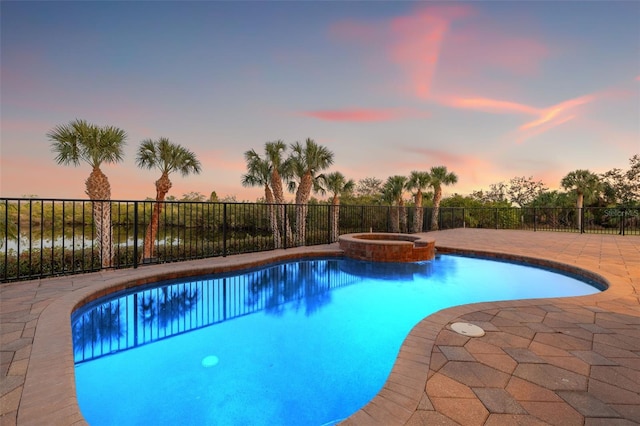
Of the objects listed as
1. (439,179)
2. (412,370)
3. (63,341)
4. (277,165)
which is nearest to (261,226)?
(277,165)

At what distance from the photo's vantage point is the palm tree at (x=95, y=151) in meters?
7.77

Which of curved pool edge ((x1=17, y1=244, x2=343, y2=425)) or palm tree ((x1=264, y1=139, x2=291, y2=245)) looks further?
palm tree ((x1=264, y1=139, x2=291, y2=245))

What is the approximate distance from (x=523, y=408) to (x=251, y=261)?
4.83 metres

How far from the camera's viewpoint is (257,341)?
283 centimetres

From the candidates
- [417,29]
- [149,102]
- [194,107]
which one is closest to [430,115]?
[417,29]

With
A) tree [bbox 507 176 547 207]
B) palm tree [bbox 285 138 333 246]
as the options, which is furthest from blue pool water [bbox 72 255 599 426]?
tree [bbox 507 176 547 207]

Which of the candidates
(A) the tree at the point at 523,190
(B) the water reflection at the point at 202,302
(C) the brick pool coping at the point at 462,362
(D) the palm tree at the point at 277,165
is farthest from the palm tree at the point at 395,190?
(A) the tree at the point at 523,190

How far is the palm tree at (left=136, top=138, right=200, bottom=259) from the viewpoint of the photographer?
969 centimetres

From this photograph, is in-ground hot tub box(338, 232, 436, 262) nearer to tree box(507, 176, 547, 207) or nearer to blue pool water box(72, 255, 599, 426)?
blue pool water box(72, 255, 599, 426)

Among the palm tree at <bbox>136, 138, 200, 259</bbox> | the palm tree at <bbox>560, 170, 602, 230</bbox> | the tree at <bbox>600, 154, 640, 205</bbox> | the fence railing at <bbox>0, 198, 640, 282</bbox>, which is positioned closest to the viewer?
the fence railing at <bbox>0, 198, 640, 282</bbox>

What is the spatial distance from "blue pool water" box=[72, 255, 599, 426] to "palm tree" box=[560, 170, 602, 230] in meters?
19.2

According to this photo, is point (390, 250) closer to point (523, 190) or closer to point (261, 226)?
point (261, 226)

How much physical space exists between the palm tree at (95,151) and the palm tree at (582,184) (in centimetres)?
2620

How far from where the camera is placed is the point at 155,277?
4.42 metres
